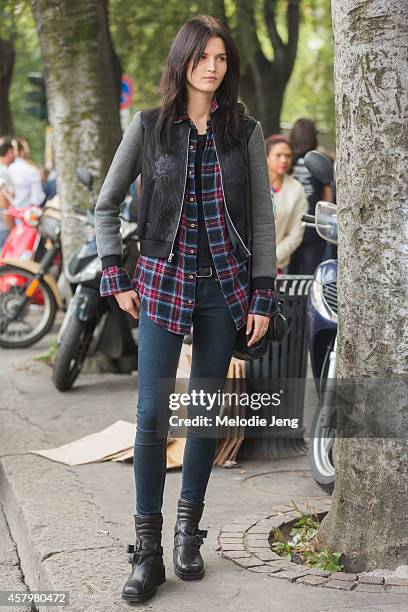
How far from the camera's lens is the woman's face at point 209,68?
366 cm

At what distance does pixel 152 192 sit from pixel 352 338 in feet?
2.74

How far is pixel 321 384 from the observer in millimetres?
5160

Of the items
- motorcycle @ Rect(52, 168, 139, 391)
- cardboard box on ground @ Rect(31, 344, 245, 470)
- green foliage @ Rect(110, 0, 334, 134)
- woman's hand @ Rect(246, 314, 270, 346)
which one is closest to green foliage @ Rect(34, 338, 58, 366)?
motorcycle @ Rect(52, 168, 139, 391)

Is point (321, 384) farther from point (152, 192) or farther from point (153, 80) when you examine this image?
point (153, 80)

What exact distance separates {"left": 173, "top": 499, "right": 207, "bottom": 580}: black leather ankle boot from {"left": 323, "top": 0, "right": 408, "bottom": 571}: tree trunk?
504 millimetres

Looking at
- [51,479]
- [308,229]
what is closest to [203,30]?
[51,479]

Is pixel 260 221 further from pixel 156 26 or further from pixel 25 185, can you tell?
pixel 156 26

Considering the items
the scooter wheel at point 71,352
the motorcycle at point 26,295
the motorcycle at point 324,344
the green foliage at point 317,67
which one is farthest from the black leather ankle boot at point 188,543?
the green foliage at point 317,67

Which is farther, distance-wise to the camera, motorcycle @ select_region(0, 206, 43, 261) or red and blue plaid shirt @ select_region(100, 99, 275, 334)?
motorcycle @ select_region(0, 206, 43, 261)

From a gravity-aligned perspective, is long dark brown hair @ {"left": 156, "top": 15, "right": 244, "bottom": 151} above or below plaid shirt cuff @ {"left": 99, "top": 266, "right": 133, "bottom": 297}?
above

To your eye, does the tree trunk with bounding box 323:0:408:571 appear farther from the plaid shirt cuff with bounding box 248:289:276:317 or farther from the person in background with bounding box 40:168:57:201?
the person in background with bounding box 40:168:57:201

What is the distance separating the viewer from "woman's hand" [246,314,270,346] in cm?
378

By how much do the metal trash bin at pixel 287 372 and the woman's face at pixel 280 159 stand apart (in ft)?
8.97

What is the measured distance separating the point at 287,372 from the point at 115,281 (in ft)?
7.02
